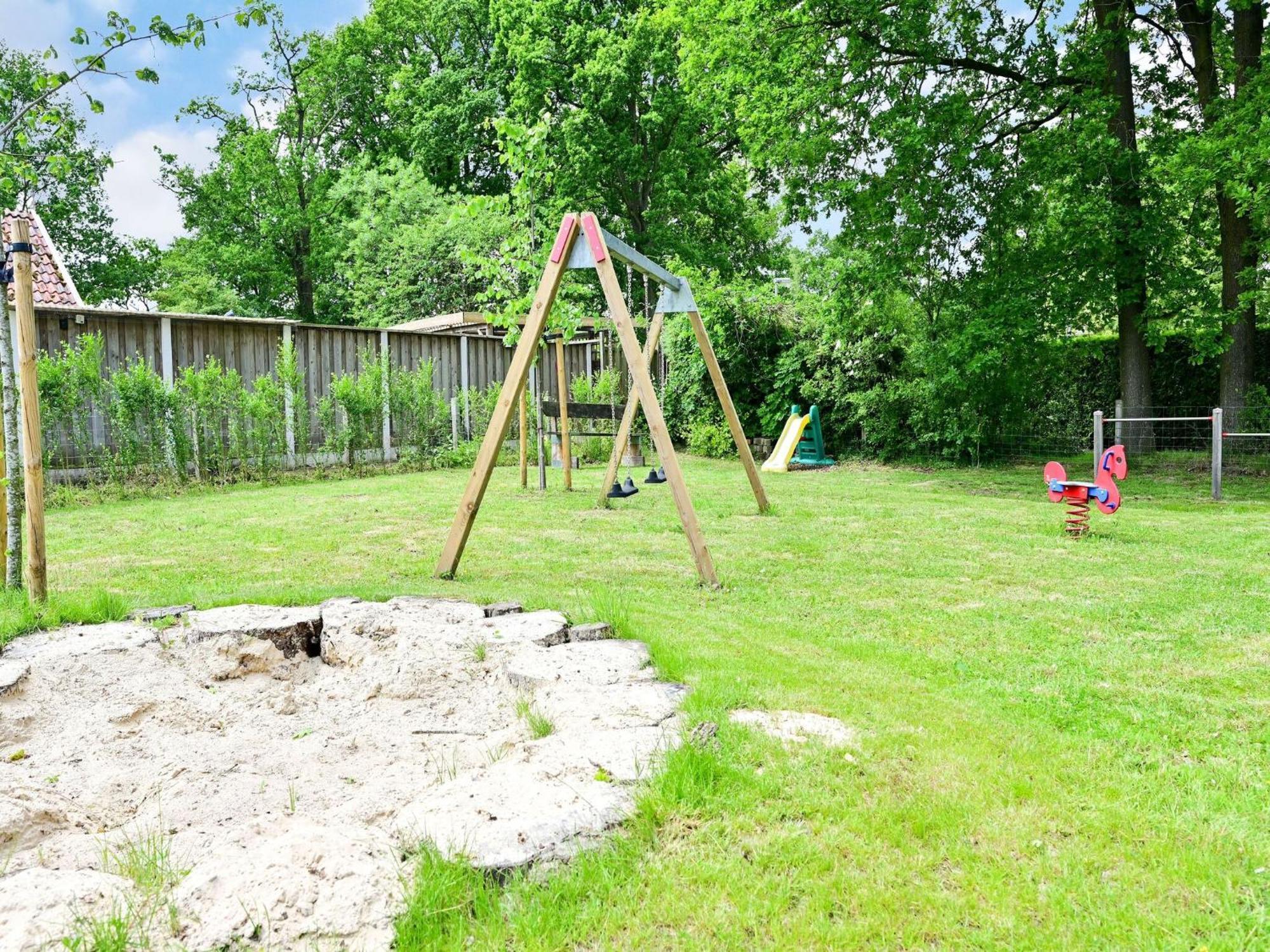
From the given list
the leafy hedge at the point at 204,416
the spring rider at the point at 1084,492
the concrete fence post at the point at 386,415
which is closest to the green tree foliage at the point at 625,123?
the concrete fence post at the point at 386,415

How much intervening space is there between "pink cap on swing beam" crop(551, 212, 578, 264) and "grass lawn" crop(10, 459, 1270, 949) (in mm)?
1993

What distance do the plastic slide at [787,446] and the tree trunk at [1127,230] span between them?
4625mm

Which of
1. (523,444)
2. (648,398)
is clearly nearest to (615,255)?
(648,398)

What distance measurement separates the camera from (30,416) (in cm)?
401

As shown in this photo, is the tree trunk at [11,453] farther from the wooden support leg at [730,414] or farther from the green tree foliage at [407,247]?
the green tree foliage at [407,247]

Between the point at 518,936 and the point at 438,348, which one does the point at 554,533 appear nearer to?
the point at 518,936

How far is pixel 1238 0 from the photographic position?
33.1ft

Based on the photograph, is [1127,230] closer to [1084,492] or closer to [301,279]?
[1084,492]

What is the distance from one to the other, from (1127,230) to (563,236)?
367 inches

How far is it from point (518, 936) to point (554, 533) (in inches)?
204

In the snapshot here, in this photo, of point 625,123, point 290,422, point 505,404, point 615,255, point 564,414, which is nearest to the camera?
point 505,404

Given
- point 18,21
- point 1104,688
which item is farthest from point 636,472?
point 1104,688

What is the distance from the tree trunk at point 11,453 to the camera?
3.95m

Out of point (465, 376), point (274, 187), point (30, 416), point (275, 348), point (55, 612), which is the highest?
point (274, 187)
